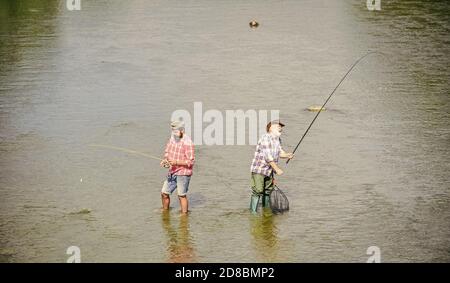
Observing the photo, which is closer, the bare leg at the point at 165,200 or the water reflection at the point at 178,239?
the water reflection at the point at 178,239

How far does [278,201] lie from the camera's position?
42.4 feet

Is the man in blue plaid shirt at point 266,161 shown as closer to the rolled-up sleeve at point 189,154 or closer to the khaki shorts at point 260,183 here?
the khaki shorts at point 260,183

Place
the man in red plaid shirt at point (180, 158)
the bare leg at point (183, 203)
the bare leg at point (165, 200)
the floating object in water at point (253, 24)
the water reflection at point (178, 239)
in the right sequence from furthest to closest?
the floating object in water at point (253, 24) → the bare leg at point (165, 200) → the bare leg at point (183, 203) → the man in red plaid shirt at point (180, 158) → the water reflection at point (178, 239)

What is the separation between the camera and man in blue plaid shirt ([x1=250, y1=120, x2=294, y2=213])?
12.6 m

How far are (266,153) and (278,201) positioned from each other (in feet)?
2.63

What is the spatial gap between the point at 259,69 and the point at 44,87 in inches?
204

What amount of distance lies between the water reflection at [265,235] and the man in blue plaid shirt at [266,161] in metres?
0.23

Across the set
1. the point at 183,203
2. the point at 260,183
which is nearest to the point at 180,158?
the point at 183,203

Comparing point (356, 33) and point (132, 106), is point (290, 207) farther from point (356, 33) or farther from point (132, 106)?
point (356, 33)

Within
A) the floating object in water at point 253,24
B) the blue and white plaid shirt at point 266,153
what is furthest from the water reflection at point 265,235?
the floating object in water at point 253,24

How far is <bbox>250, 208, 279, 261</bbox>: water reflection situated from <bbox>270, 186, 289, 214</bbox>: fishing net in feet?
0.38

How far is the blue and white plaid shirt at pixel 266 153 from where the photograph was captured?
41.3 ft

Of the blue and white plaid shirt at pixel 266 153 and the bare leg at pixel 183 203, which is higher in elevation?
the blue and white plaid shirt at pixel 266 153

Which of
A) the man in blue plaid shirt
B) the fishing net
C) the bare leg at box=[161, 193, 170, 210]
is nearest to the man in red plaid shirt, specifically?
the bare leg at box=[161, 193, 170, 210]
